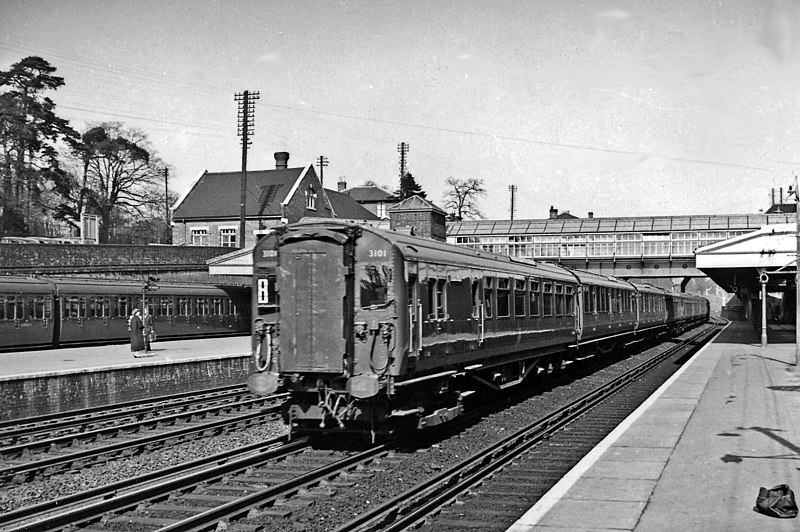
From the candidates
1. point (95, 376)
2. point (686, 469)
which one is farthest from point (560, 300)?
point (95, 376)

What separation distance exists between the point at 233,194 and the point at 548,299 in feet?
153

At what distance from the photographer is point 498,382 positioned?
54.2ft

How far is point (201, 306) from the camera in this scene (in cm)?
3834

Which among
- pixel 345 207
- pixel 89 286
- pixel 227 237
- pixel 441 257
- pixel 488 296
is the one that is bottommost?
pixel 488 296

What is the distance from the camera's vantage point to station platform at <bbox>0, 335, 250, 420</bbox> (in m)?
16.7

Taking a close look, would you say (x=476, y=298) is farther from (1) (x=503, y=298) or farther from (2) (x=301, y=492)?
(2) (x=301, y=492)

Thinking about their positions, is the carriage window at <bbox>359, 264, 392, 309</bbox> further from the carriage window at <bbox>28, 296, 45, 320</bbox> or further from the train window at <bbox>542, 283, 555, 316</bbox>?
the carriage window at <bbox>28, 296, 45, 320</bbox>

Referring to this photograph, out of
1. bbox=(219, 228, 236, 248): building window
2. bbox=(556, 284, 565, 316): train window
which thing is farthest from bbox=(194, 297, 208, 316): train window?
bbox=(219, 228, 236, 248): building window

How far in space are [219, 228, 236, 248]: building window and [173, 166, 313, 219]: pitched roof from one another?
1093mm

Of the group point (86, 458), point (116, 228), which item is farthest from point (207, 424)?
point (116, 228)

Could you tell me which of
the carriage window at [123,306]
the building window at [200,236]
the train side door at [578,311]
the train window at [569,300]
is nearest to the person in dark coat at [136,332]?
the carriage window at [123,306]

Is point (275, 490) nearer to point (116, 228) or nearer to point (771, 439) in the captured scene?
point (771, 439)

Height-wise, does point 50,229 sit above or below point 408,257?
above

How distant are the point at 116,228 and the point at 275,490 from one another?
212 ft
